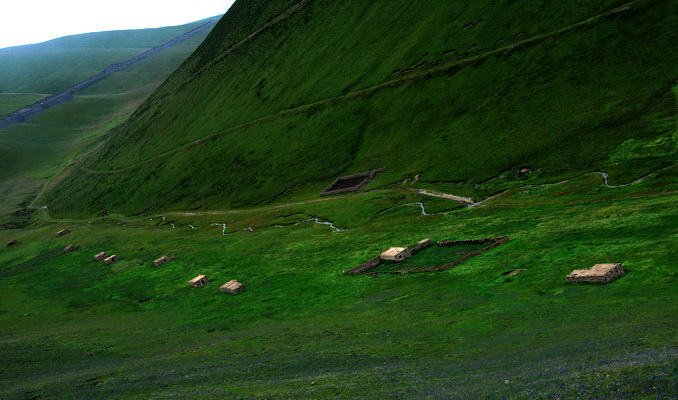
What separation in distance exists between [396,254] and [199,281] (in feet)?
109

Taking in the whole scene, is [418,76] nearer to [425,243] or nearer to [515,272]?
[425,243]

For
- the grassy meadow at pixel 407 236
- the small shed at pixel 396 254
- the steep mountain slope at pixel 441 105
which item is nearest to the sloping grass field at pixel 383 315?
the grassy meadow at pixel 407 236

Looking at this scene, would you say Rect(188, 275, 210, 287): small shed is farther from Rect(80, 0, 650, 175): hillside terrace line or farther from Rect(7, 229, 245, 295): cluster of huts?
Rect(80, 0, 650, 175): hillside terrace line

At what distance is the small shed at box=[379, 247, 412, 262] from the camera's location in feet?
201

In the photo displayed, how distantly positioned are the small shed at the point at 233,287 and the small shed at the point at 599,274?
43335mm

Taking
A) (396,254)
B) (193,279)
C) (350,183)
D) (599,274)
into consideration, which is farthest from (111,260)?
(599,274)

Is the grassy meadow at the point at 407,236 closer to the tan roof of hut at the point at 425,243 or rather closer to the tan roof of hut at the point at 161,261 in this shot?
the tan roof of hut at the point at 425,243

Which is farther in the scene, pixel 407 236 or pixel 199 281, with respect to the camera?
pixel 199 281

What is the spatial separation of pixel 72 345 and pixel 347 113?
105 metres

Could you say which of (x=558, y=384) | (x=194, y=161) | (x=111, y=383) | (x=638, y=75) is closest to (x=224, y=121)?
(x=194, y=161)

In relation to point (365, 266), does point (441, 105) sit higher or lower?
higher

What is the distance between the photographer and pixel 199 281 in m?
75.6

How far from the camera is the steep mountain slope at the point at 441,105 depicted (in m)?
83.1

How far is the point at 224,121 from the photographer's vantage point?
193000 millimetres
